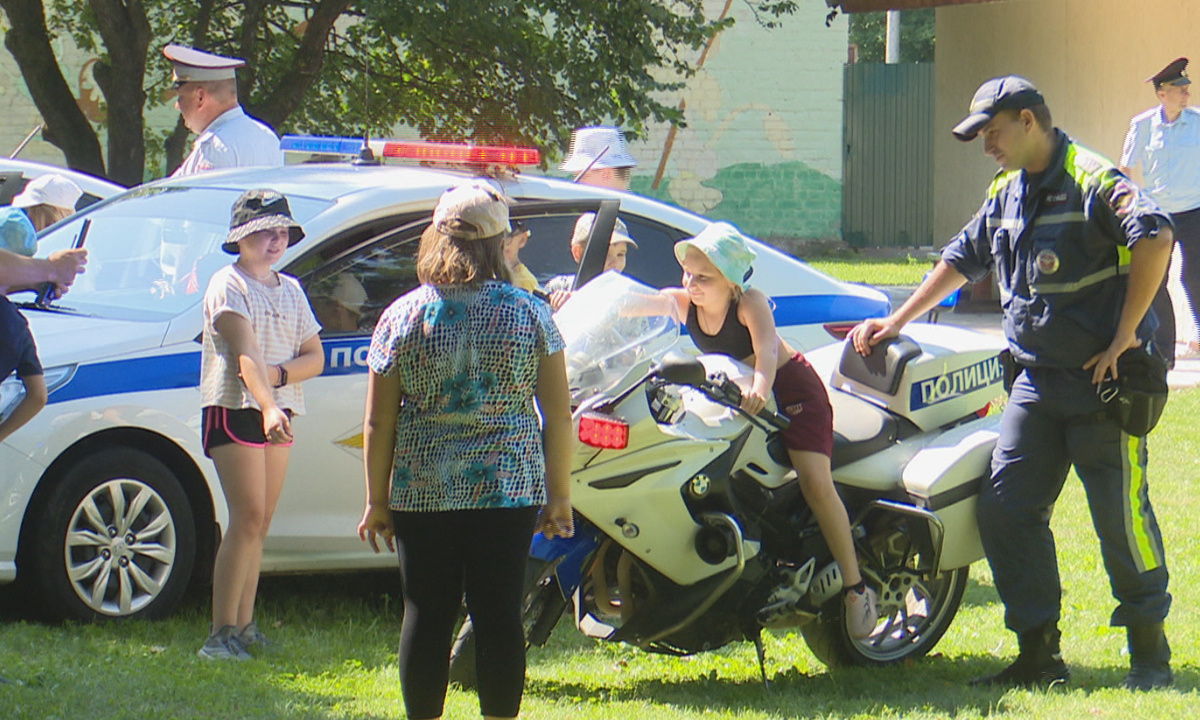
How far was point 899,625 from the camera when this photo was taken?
5176 millimetres

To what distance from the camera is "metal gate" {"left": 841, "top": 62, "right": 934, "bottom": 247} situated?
2511cm

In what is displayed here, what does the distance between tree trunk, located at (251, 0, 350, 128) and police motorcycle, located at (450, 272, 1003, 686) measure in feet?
31.4

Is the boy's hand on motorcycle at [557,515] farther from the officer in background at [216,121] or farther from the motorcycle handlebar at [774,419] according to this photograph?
the officer in background at [216,121]

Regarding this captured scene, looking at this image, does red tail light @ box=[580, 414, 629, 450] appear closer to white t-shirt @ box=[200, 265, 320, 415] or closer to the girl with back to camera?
the girl with back to camera

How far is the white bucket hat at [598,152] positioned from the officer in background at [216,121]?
4.56 ft

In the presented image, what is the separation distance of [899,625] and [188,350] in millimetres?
2641

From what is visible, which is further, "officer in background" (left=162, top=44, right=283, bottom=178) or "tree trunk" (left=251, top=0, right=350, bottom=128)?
"tree trunk" (left=251, top=0, right=350, bottom=128)

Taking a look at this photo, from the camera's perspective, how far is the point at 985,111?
4.68 m

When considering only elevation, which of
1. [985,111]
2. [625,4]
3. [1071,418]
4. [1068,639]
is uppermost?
[625,4]

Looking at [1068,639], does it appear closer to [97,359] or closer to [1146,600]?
[1146,600]

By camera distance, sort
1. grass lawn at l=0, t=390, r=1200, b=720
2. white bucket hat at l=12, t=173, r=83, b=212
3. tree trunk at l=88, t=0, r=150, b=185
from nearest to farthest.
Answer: grass lawn at l=0, t=390, r=1200, b=720 → white bucket hat at l=12, t=173, r=83, b=212 → tree trunk at l=88, t=0, r=150, b=185

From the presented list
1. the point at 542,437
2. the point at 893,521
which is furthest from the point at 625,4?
the point at 542,437

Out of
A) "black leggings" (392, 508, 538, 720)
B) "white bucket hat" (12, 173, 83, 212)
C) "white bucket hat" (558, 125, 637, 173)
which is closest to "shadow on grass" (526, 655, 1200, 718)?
"black leggings" (392, 508, 538, 720)

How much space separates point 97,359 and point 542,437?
2203 mm
